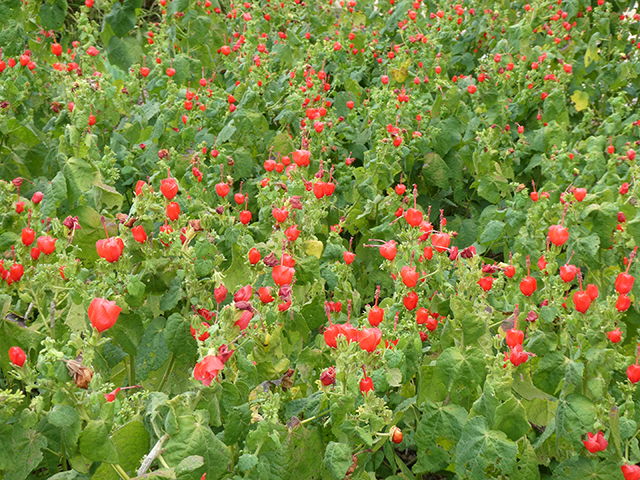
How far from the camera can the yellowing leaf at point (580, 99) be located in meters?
3.66

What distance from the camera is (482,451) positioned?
1332mm

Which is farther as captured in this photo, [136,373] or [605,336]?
[136,373]

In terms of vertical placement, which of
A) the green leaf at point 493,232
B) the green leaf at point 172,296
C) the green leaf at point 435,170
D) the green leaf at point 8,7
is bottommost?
the green leaf at point 493,232

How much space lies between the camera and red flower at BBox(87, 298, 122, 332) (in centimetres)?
111

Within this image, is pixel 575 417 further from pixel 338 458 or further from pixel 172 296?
pixel 172 296

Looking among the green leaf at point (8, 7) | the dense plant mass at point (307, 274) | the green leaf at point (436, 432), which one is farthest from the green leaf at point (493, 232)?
the green leaf at point (8, 7)

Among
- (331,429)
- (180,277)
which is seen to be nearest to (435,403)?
(331,429)

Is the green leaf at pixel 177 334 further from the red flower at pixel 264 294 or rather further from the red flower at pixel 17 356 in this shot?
the red flower at pixel 17 356

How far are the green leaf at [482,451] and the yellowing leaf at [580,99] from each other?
2.81 meters

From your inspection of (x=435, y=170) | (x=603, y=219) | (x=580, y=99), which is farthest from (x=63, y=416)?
(x=580, y=99)

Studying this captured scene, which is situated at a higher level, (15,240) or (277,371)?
(15,240)

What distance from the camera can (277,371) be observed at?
62.1 inches

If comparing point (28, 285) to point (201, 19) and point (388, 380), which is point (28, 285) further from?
point (201, 19)

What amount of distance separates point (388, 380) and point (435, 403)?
0.77 feet
